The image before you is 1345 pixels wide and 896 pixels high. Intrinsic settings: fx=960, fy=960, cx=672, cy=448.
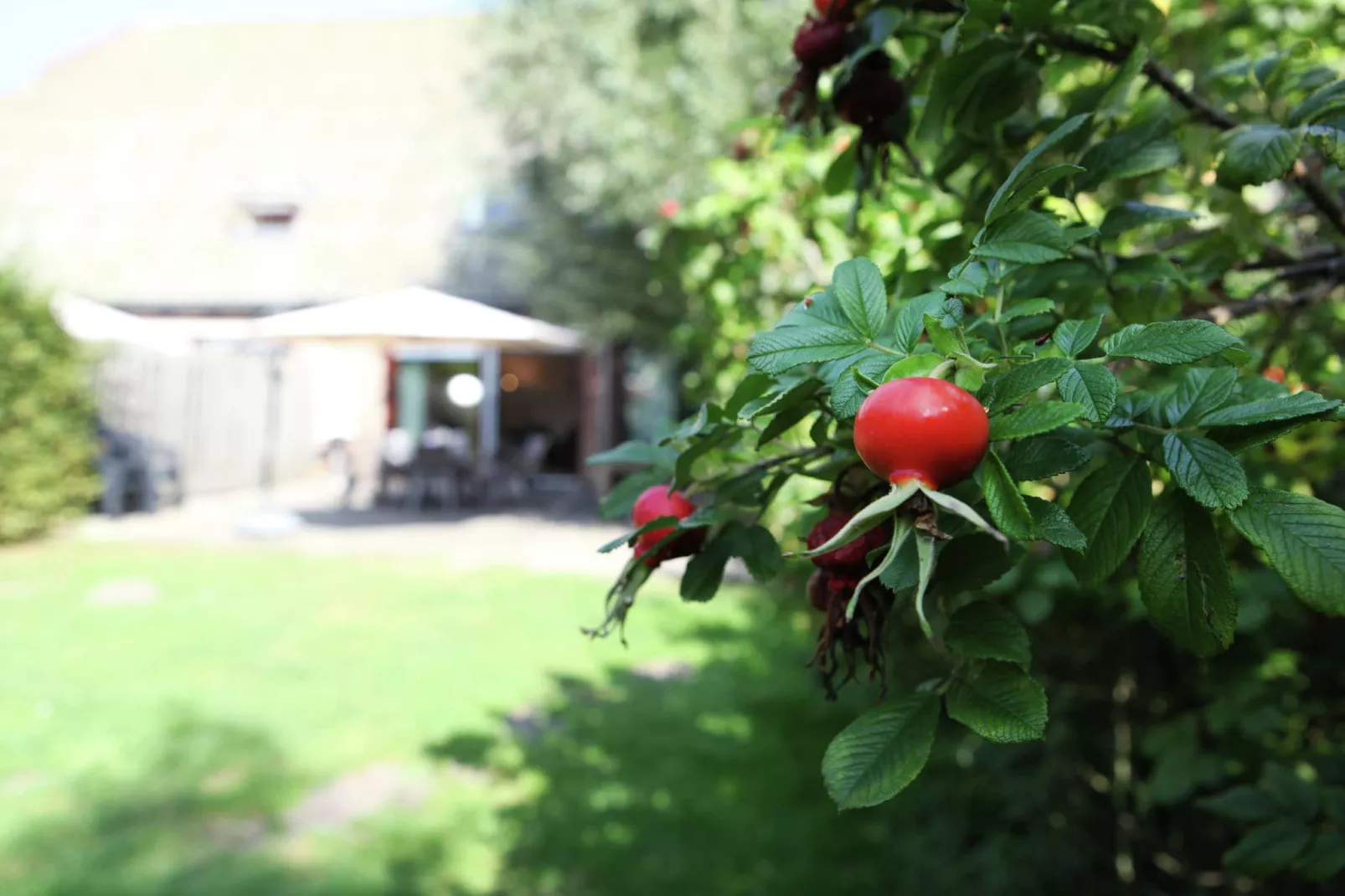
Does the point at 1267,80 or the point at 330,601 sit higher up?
the point at 1267,80

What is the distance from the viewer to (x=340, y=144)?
1598 centimetres

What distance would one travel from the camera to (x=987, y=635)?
72 cm

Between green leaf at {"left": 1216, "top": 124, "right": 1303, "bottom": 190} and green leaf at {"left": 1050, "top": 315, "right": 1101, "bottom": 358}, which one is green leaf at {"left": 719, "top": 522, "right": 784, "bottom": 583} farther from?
green leaf at {"left": 1216, "top": 124, "right": 1303, "bottom": 190}

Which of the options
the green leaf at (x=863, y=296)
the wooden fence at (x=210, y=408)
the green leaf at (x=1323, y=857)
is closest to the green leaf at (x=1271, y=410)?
the green leaf at (x=863, y=296)

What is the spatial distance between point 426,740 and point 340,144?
567 inches

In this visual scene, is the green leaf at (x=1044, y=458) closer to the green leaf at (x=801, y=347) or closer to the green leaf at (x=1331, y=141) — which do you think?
the green leaf at (x=801, y=347)

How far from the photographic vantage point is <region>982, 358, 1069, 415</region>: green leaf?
0.58 meters

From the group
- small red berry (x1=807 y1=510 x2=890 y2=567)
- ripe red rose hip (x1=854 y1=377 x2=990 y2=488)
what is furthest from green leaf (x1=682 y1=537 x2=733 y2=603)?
ripe red rose hip (x1=854 y1=377 x2=990 y2=488)

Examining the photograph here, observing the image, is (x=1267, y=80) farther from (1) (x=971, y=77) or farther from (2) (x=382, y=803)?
(2) (x=382, y=803)

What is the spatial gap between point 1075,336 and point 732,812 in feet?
9.31

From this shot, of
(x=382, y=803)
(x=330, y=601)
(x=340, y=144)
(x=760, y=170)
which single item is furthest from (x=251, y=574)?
(x=340, y=144)

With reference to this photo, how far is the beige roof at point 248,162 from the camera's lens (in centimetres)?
1464

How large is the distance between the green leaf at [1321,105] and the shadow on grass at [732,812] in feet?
5.69

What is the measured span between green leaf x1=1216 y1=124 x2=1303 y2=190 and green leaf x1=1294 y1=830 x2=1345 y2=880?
794 millimetres
